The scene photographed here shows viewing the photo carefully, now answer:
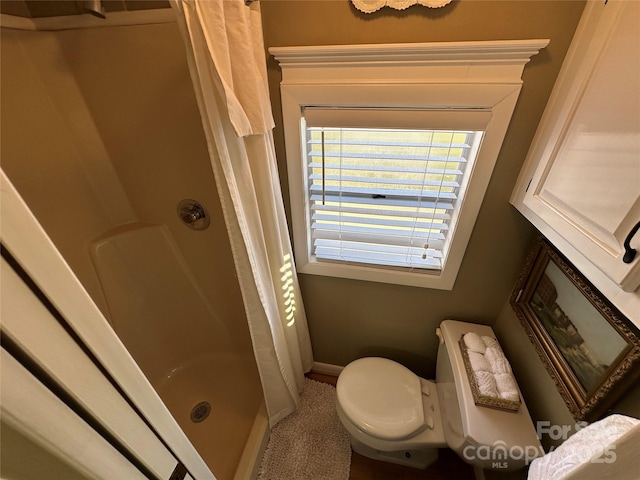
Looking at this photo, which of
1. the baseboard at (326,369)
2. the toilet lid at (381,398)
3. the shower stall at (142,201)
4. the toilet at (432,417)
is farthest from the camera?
the baseboard at (326,369)

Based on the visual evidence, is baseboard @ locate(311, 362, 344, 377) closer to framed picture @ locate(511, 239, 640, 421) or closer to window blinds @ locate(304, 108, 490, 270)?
window blinds @ locate(304, 108, 490, 270)

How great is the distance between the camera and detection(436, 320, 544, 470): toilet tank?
2.82 ft

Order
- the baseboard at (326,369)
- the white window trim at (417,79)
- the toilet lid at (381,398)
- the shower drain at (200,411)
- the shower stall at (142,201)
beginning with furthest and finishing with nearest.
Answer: the baseboard at (326,369) → the shower drain at (200,411) → the toilet lid at (381,398) → the shower stall at (142,201) → the white window trim at (417,79)

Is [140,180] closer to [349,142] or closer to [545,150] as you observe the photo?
[349,142]

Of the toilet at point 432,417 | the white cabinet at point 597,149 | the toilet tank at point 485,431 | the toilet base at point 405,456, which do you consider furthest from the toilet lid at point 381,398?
the white cabinet at point 597,149

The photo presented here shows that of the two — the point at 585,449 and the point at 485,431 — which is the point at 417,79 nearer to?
the point at 585,449

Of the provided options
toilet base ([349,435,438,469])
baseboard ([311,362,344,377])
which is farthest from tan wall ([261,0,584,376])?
toilet base ([349,435,438,469])

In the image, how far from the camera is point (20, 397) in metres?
0.25

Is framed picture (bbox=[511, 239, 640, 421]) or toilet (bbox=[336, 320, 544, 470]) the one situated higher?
framed picture (bbox=[511, 239, 640, 421])

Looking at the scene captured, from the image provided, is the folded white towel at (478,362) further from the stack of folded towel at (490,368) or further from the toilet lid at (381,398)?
the toilet lid at (381,398)

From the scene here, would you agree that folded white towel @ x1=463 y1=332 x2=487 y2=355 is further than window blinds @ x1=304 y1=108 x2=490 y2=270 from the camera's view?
Yes

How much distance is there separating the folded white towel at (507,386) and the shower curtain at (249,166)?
0.88 metres

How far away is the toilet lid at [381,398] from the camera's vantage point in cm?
109

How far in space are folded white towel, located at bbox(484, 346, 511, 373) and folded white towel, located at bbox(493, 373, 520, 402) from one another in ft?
0.06
